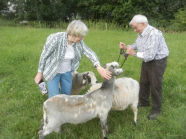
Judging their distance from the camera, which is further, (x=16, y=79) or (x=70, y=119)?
(x=16, y=79)

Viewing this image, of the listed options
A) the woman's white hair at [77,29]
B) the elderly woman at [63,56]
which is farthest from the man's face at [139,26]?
the woman's white hair at [77,29]

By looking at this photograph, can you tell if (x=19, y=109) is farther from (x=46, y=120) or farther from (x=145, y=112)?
(x=145, y=112)

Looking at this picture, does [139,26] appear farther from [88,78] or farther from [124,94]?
[88,78]

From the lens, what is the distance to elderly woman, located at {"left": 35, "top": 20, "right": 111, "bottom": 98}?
2854 mm

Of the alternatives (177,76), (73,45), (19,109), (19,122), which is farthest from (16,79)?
(177,76)

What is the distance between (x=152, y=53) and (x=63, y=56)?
1606 mm

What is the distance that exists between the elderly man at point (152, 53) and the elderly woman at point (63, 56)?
0.98 metres

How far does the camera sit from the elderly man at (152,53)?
133 inches

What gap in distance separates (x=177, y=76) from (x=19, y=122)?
463cm

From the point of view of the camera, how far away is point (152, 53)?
3.37 meters

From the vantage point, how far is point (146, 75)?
415cm

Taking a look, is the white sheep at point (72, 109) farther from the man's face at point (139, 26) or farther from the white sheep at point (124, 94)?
the man's face at point (139, 26)

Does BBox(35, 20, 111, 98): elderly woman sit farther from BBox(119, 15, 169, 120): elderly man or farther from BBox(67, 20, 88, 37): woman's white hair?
BBox(119, 15, 169, 120): elderly man

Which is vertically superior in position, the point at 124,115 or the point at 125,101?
the point at 125,101
